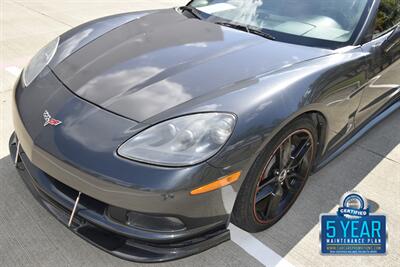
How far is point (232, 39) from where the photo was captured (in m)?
2.43

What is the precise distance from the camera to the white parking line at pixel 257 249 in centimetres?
211

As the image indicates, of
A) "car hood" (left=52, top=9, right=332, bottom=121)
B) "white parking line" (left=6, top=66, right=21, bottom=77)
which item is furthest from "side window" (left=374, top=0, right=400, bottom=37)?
"white parking line" (left=6, top=66, right=21, bottom=77)

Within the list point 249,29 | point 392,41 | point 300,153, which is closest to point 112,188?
point 300,153

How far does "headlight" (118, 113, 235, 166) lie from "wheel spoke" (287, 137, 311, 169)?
0.67 meters

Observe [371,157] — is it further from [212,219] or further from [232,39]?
[212,219]

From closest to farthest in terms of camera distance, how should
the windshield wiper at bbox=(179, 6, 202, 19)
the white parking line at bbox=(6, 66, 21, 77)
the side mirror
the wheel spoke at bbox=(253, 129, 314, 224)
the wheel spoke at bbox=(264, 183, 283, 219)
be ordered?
1. the wheel spoke at bbox=(253, 129, 314, 224)
2. the wheel spoke at bbox=(264, 183, 283, 219)
3. the side mirror
4. the windshield wiper at bbox=(179, 6, 202, 19)
5. the white parking line at bbox=(6, 66, 21, 77)

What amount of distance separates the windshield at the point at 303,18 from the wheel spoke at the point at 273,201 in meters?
0.93

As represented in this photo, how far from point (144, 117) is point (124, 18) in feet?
4.51

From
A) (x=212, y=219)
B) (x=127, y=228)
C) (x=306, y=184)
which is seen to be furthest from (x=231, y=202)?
(x=306, y=184)

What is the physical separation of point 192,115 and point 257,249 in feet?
3.01

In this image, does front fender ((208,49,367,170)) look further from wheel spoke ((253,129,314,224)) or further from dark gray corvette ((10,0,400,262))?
wheel spoke ((253,129,314,224))

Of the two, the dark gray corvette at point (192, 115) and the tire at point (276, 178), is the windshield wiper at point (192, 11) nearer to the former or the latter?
the dark gray corvette at point (192, 115)

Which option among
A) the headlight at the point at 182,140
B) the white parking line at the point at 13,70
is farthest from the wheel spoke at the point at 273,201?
the white parking line at the point at 13,70

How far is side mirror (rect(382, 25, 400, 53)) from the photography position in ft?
8.62
